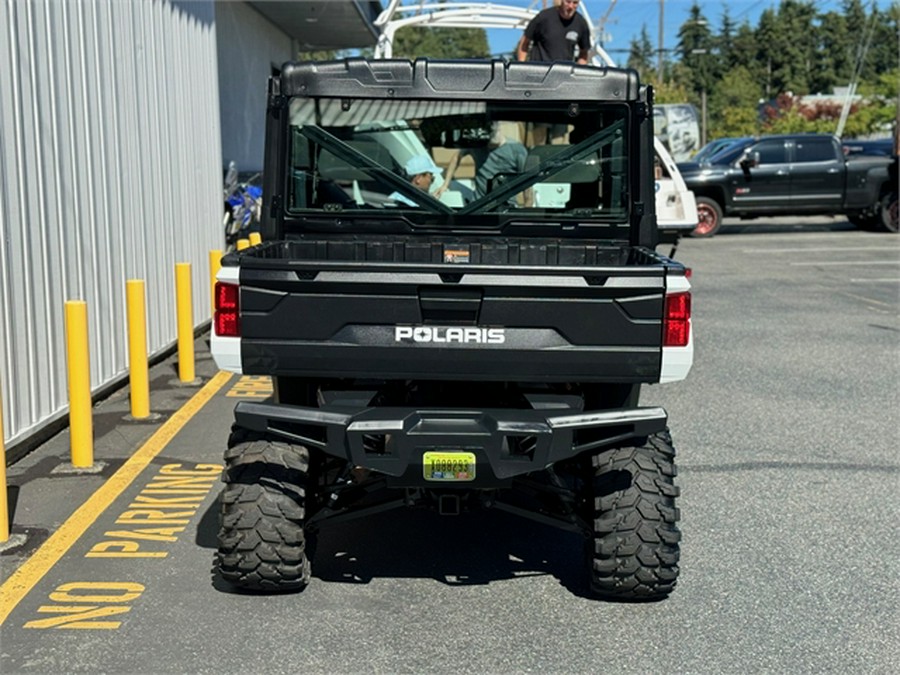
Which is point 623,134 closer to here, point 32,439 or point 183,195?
point 32,439

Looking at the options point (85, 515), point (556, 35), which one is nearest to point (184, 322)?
point (85, 515)

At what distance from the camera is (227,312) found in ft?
14.2

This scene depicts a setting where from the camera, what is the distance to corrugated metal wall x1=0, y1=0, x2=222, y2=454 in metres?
6.72

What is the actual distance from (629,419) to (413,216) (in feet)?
5.68

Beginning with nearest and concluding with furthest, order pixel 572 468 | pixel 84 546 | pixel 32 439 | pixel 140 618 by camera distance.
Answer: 1. pixel 140 618
2. pixel 572 468
3. pixel 84 546
4. pixel 32 439

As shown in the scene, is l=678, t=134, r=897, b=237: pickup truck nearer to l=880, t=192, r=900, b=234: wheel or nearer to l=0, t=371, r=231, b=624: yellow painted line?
l=880, t=192, r=900, b=234: wheel

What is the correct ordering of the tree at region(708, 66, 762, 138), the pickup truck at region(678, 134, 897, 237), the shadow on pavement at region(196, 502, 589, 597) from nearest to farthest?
the shadow on pavement at region(196, 502, 589, 597) < the pickup truck at region(678, 134, 897, 237) < the tree at region(708, 66, 762, 138)

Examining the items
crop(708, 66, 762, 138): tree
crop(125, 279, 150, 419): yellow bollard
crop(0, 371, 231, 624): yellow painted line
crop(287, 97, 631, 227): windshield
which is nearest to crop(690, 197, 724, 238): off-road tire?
crop(0, 371, 231, 624): yellow painted line

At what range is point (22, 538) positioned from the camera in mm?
5348

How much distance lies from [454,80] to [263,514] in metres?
2.22

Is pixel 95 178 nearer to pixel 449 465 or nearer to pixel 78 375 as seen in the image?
pixel 78 375

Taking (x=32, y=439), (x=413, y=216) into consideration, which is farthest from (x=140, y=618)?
(x=32, y=439)

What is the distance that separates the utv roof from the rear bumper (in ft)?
5.67

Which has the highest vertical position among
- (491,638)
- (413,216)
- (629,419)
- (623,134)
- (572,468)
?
(623,134)
